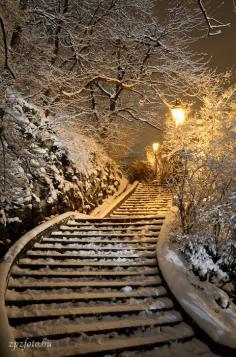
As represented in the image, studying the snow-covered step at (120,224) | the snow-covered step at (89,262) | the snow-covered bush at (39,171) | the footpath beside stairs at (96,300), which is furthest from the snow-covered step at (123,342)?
the snow-covered step at (120,224)

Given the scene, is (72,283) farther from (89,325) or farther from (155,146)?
(155,146)

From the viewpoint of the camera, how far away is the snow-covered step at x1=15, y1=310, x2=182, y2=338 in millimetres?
4148

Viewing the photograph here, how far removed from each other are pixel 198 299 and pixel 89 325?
5.53 ft

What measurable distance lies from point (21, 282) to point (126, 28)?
45.3ft

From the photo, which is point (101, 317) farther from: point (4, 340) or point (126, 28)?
point (126, 28)

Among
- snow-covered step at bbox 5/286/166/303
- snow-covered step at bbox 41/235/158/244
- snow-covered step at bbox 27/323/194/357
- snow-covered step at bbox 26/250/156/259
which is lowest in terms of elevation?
snow-covered step at bbox 27/323/194/357

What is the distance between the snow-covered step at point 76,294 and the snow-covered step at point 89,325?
17.0 inches

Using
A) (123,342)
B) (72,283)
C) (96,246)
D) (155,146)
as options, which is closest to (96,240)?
(96,246)

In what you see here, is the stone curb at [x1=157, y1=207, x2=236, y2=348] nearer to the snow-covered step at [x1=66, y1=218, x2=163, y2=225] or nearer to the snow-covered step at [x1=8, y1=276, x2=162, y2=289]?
the snow-covered step at [x1=8, y1=276, x2=162, y2=289]

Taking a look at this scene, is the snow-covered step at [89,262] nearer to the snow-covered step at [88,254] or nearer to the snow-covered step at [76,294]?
the snow-covered step at [88,254]

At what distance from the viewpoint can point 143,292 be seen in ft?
17.4

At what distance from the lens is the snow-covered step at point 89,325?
13.6ft

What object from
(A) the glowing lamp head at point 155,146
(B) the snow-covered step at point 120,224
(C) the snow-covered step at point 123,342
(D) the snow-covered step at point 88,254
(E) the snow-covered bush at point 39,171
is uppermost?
(A) the glowing lamp head at point 155,146

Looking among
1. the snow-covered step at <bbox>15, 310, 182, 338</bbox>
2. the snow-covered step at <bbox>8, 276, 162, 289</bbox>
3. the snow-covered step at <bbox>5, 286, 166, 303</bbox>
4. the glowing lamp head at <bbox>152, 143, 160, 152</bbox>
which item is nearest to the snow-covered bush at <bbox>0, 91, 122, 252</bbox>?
the snow-covered step at <bbox>8, 276, 162, 289</bbox>
